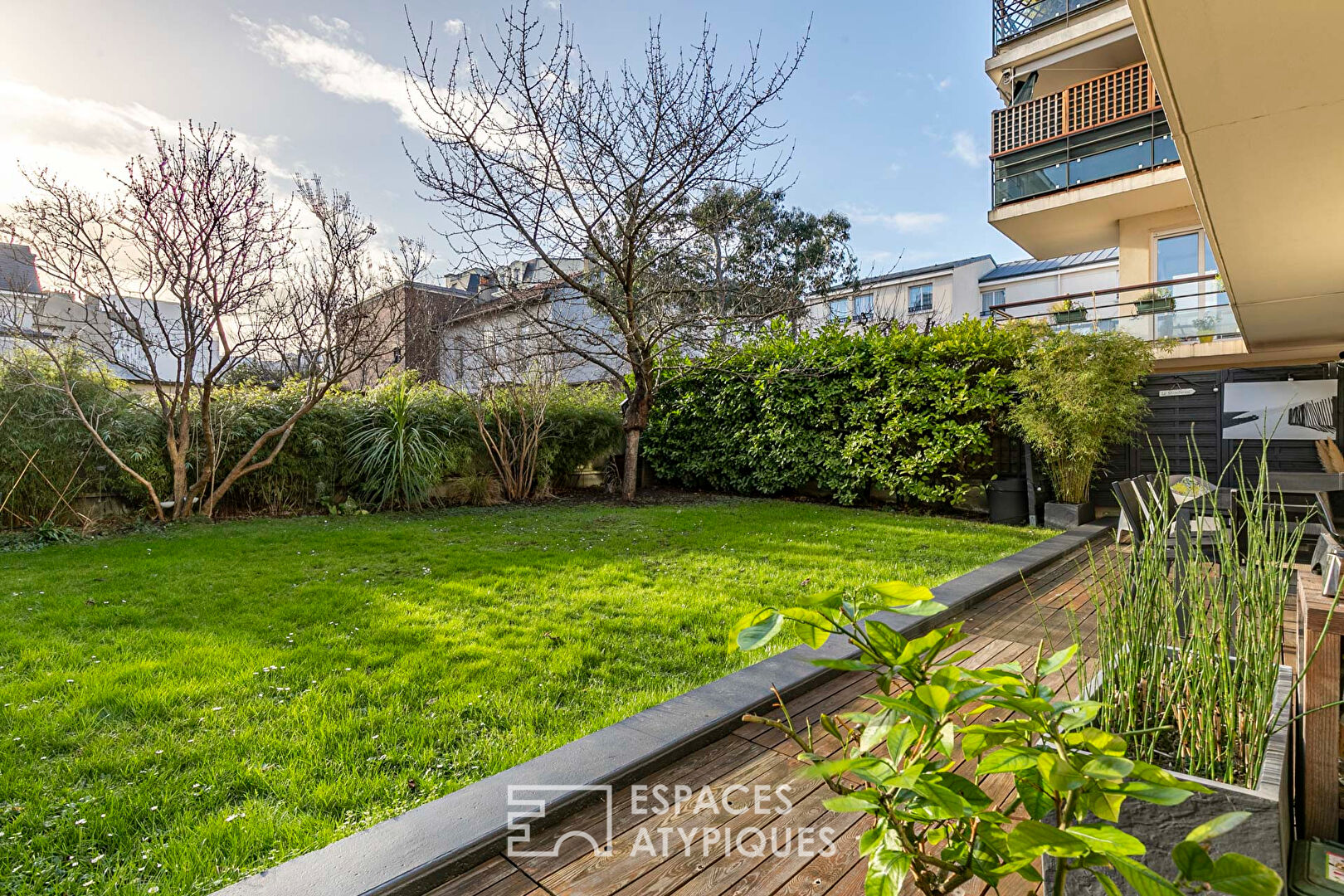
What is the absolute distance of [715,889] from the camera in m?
1.40

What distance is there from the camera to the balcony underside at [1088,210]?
343 inches

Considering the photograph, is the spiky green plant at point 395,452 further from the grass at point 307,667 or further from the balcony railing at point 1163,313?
the balcony railing at point 1163,313

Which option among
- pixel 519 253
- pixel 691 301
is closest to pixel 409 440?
pixel 519 253

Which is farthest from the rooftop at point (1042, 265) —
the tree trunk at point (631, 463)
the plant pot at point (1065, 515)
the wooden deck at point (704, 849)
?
the wooden deck at point (704, 849)

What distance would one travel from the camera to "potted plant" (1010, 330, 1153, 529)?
5926mm

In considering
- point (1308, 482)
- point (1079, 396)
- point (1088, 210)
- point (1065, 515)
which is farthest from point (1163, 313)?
point (1308, 482)

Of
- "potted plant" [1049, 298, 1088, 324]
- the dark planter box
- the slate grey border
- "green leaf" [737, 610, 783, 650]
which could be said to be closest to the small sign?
the dark planter box

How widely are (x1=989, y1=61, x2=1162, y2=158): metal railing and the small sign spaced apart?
10.7 m

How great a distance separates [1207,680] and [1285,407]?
326 inches

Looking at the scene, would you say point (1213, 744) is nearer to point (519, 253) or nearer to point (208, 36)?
point (519, 253)

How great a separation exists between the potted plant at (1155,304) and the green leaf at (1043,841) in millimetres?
10324

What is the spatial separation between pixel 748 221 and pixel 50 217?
7.62 metres

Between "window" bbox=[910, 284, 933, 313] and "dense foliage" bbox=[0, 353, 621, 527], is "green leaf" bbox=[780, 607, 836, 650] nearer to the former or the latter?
"dense foliage" bbox=[0, 353, 621, 527]

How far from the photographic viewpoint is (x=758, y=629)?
2.50ft
